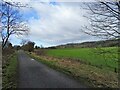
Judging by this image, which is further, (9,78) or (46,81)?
(9,78)

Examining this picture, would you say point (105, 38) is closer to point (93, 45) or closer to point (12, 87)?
point (93, 45)

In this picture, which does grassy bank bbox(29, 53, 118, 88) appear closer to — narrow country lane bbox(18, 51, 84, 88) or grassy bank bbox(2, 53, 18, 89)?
narrow country lane bbox(18, 51, 84, 88)

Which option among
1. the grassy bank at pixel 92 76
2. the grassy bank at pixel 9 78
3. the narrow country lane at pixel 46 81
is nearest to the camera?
the narrow country lane at pixel 46 81

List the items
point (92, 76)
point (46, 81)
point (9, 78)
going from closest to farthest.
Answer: point (46, 81)
point (9, 78)
point (92, 76)

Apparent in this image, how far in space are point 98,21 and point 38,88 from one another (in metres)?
4.68

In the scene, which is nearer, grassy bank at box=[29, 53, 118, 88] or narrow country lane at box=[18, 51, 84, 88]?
narrow country lane at box=[18, 51, 84, 88]

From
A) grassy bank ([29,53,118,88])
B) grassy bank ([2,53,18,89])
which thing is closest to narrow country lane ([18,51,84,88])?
grassy bank ([2,53,18,89])

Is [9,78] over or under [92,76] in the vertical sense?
over

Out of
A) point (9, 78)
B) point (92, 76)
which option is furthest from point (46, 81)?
point (92, 76)

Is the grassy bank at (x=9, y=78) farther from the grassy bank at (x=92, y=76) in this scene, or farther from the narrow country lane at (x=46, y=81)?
the grassy bank at (x=92, y=76)

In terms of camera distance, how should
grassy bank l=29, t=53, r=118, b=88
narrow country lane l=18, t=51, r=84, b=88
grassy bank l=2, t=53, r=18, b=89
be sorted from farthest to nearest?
grassy bank l=29, t=53, r=118, b=88 < grassy bank l=2, t=53, r=18, b=89 < narrow country lane l=18, t=51, r=84, b=88

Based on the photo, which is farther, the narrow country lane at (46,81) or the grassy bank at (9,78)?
the grassy bank at (9,78)

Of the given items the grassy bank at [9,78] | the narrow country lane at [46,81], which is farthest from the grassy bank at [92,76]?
the grassy bank at [9,78]

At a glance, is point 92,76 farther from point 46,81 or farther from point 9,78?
point 9,78
